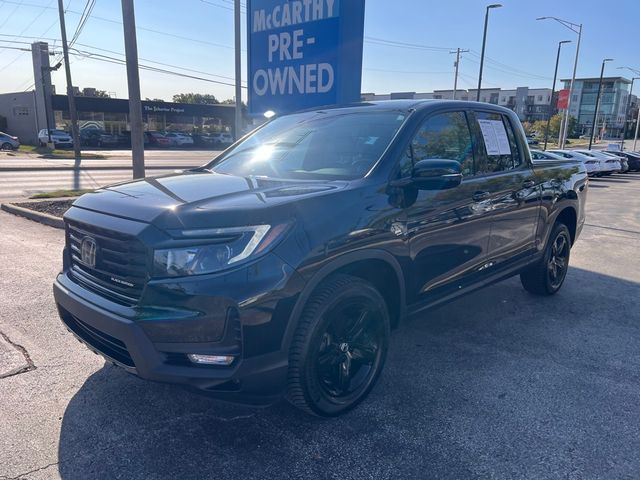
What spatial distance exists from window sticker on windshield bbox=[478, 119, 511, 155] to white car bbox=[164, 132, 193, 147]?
48346 mm

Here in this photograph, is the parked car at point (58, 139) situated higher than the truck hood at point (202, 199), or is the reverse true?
the truck hood at point (202, 199)

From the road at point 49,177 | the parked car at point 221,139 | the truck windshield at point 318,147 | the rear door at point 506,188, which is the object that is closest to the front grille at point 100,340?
the truck windshield at point 318,147

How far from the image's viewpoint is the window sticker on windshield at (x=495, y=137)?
4320 mm

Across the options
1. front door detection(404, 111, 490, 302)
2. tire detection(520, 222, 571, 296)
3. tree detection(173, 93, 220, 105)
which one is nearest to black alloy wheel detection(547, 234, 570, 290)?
tire detection(520, 222, 571, 296)

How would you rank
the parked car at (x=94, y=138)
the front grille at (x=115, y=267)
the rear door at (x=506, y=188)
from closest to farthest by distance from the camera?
the front grille at (x=115, y=267) → the rear door at (x=506, y=188) → the parked car at (x=94, y=138)

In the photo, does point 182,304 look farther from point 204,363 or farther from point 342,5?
point 342,5

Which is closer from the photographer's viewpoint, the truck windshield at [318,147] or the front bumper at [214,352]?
the front bumper at [214,352]

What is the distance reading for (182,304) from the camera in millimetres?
2453

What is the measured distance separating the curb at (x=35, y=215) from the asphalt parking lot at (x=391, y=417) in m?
3.99

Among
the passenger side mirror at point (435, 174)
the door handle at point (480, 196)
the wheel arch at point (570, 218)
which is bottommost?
the wheel arch at point (570, 218)

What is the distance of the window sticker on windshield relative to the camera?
432 cm

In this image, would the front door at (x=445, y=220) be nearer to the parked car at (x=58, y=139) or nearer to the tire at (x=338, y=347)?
the tire at (x=338, y=347)

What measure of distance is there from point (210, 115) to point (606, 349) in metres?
59.8

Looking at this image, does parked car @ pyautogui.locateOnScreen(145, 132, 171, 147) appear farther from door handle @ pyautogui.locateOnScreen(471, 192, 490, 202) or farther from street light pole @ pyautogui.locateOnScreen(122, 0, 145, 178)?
door handle @ pyautogui.locateOnScreen(471, 192, 490, 202)
